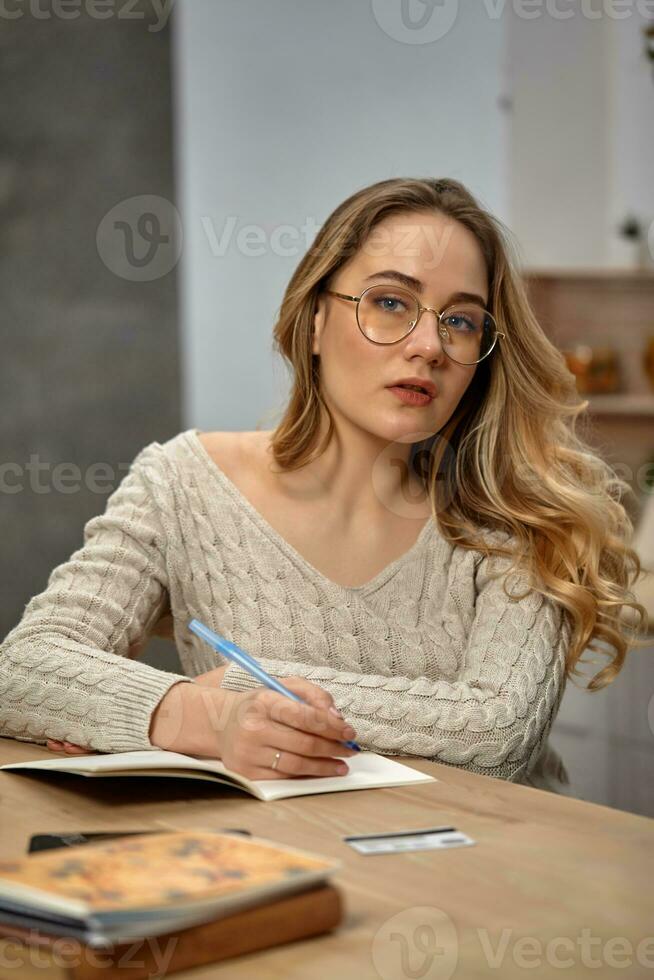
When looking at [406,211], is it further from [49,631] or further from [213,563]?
[49,631]

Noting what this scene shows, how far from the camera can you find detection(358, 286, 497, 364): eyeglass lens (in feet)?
5.76

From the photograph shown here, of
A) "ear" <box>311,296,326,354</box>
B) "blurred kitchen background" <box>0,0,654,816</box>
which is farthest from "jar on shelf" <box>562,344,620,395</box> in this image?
"ear" <box>311,296,326,354</box>

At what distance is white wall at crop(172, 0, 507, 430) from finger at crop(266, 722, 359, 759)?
3.75 m

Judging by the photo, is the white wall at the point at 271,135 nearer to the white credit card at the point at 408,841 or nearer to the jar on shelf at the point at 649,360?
the jar on shelf at the point at 649,360

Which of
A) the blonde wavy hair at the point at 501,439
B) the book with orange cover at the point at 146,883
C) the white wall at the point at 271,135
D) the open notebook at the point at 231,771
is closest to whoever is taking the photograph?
the book with orange cover at the point at 146,883

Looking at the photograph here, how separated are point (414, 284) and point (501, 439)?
1.06ft

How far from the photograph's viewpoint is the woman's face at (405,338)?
175 cm

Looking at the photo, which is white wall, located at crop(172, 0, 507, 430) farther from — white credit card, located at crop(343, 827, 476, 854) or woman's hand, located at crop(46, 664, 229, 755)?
white credit card, located at crop(343, 827, 476, 854)

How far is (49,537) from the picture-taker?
4359mm

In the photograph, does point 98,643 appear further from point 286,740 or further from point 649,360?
point 649,360

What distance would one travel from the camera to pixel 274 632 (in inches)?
69.7

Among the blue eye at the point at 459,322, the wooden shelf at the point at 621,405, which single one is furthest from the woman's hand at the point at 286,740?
the wooden shelf at the point at 621,405

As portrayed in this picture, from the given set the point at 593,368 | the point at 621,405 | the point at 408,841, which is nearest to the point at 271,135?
the point at 593,368

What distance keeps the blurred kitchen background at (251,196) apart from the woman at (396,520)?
55.4 inches
